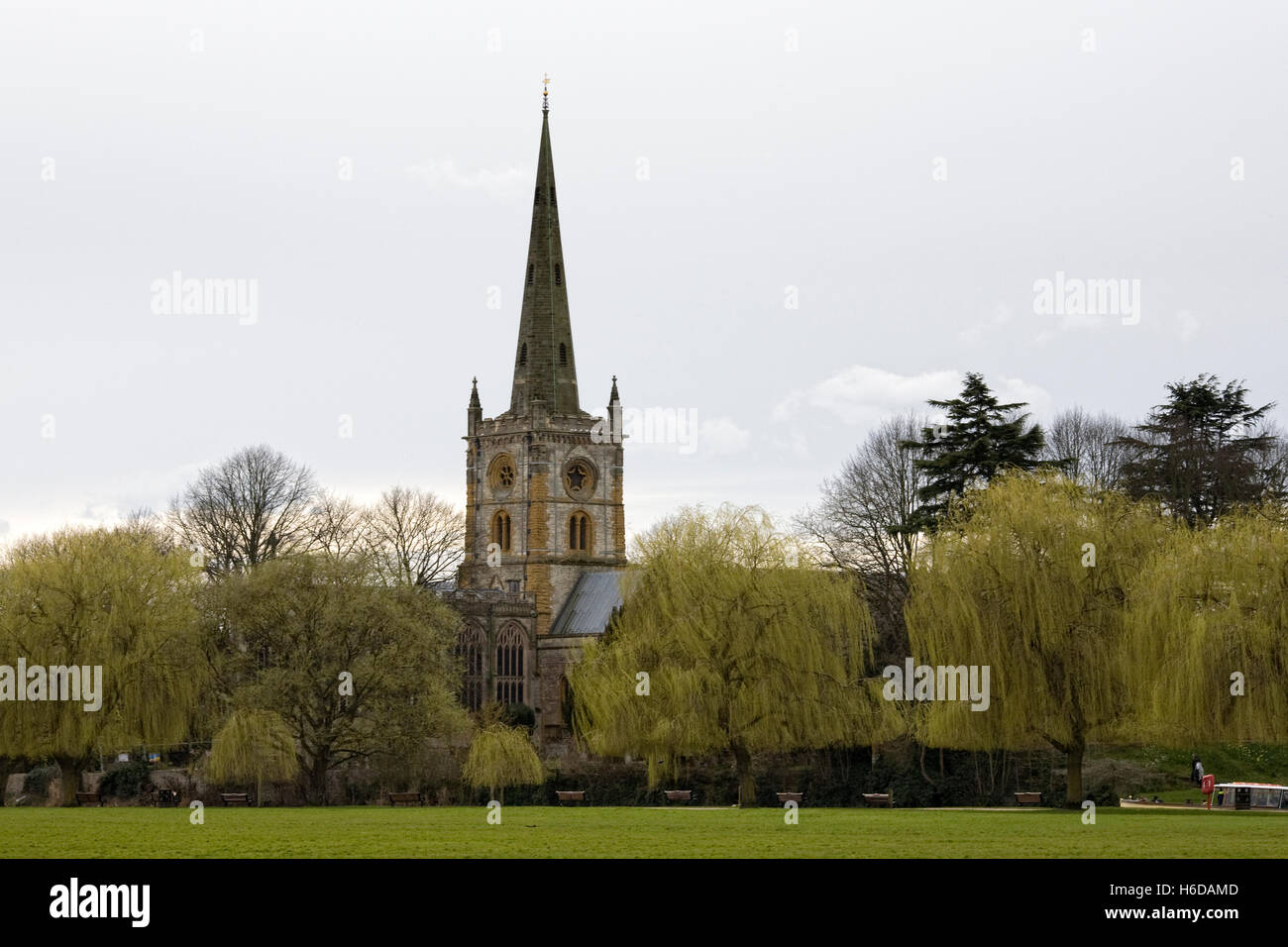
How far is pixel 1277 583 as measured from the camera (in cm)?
4259

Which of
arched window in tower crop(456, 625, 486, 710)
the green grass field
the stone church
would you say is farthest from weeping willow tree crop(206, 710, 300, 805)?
the stone church

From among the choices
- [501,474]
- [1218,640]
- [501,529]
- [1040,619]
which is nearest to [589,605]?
[501,529]

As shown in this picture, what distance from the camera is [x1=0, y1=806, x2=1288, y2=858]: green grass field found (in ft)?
96.7

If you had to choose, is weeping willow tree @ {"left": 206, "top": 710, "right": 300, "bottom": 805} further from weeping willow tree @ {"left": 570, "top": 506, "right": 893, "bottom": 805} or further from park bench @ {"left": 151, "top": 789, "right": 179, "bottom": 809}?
weeping willow tree @ {"left": 570, "top": 506, "right": 893, "bottom": 805}

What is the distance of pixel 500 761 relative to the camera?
60.9 metres

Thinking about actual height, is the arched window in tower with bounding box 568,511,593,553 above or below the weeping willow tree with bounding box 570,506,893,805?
above

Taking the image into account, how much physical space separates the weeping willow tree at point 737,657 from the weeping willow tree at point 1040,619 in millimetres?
4683

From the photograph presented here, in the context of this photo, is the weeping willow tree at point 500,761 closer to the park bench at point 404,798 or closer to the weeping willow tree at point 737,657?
the park bench at point 404,798

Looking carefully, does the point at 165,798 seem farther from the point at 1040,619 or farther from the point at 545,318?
the point at 545,318

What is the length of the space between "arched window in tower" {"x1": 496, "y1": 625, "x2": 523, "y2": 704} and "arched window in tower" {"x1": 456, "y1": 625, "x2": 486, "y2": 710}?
1110 mm

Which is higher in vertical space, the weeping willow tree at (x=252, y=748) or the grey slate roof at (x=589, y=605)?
the grey slate roof at (x=589, y=605)

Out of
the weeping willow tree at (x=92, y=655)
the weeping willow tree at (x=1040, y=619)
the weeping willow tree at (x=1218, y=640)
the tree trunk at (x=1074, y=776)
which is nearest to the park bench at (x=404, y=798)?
the weeping willow tree at (x=92, y=655)

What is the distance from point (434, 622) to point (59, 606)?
14.9 m

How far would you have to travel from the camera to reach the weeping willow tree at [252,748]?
5500 cm
